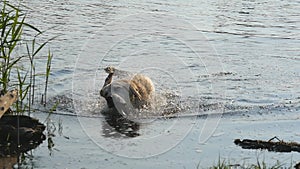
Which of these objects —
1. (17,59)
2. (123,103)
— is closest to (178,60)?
(123,103)

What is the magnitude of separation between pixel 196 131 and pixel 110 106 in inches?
55.1

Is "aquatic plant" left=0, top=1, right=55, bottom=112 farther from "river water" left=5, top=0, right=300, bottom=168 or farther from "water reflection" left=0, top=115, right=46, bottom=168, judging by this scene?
"river water" left=5, top=0, right=300, bottom=168

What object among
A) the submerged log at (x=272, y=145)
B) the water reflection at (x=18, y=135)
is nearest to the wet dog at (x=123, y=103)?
the water reflection at (x=18, y=135)

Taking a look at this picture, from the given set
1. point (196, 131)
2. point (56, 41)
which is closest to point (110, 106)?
point (196, 131)

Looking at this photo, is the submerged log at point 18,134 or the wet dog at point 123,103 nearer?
the submerged log at point 18,134

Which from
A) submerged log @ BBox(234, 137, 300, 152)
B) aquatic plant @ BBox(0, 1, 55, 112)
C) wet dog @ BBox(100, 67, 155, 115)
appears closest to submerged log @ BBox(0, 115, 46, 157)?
aquatic plant @ BBox(0, 1, 55, 112)

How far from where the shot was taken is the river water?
699 cm

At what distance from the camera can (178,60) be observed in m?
11.9

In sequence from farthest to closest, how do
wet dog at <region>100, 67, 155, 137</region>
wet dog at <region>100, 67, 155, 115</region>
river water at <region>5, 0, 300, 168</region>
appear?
wet dog at <region>100, 67, 155, 115</region>
wet dog at <region>100, 67, 155, 137</region>
river water at <region>5, 0, 300, 168</region>

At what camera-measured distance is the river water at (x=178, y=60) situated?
699 cm

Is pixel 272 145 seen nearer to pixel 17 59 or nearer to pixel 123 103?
pixel 123 103

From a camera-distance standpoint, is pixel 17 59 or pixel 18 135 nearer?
pixel 18 135

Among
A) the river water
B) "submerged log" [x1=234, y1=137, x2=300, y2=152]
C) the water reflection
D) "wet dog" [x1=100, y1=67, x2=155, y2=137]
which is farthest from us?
"wet dog" [x1=100, y1=67, x2=155, y2=137]

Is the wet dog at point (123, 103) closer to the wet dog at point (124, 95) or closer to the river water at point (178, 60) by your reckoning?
the wet dog at point (124, 95)
